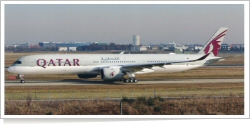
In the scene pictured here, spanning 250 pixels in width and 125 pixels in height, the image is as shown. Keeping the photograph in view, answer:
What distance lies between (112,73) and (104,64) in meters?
3.28

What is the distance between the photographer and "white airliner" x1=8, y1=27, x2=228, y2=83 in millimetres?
45562

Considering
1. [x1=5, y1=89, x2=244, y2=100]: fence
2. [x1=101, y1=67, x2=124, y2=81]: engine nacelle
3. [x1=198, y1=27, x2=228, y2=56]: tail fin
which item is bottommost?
[x1=5, y1=89, x2=244, y2=100]: fence

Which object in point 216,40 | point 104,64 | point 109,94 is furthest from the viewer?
point 216,40

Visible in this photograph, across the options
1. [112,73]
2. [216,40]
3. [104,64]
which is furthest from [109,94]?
[216,40]

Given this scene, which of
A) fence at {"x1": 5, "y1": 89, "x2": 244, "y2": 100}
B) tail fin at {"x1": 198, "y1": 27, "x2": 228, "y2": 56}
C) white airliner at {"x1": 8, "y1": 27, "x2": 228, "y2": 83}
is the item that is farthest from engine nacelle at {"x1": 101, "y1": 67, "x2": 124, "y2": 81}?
→ tail fin at {"x1": 198, "y1": 27, "x2": 228, "y2": 56}

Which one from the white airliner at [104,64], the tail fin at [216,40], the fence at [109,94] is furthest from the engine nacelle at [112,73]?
the tail fin at [216,40]

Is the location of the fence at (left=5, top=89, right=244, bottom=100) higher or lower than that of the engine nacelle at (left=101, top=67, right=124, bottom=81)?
lower

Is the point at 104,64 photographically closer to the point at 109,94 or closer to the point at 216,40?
the point at 109,94

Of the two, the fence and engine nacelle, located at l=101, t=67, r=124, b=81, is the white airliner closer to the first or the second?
engine nacelle, located at l=101, t=67, r=124, b=81

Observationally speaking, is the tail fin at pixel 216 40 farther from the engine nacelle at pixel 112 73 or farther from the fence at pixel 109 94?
the fence at pixel 109 94

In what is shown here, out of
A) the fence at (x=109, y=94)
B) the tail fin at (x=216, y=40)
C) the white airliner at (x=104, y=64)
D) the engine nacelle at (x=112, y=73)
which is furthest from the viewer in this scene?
the tail fin at (x=216, y=40)

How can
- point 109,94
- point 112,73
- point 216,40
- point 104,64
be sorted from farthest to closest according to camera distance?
point 216,40 < point 104,64 < point 112,73 < point 109,94

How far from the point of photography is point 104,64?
4775 cm

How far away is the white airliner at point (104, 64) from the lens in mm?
45562
